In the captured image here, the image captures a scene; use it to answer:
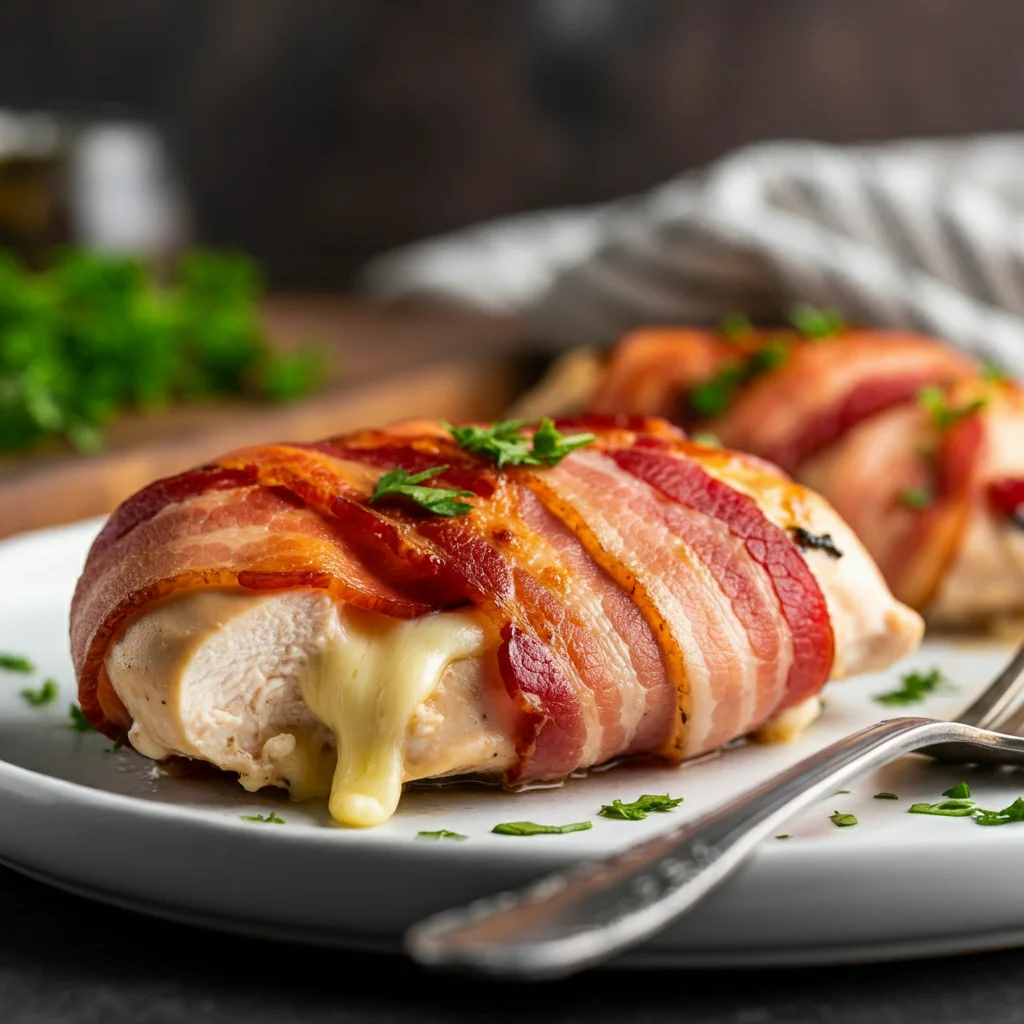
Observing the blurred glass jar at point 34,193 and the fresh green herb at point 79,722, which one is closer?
the fresh green herb at point 79,722

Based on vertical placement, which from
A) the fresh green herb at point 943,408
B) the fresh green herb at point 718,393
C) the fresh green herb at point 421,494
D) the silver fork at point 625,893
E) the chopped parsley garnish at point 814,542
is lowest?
the fresh green herb at point 718,393

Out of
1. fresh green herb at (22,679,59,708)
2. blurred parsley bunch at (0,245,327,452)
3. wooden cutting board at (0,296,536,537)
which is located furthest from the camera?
blurred parsley bunch at (0,245,327,452)

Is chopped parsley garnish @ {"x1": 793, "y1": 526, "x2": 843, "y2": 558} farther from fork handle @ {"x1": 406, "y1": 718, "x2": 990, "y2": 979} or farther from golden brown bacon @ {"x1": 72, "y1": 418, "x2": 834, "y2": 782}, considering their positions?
fork handle @ {"x1": 406, "y1": 718, "x2": 990, "y2": 979}

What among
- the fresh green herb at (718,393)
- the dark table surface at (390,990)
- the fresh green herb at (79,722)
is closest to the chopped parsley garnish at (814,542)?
the dark table surface at (390,990)

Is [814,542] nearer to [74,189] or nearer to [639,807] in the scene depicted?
[639,807]

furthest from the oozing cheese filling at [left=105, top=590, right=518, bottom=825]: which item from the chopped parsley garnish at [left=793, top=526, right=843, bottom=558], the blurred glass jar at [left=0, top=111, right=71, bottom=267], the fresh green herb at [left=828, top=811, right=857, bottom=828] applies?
the blurred glass jar at [left=0, top=111, right=71, bottom=267]

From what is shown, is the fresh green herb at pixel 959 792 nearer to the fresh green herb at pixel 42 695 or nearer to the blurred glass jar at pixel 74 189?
the fresh green herb at pixel 42 695
